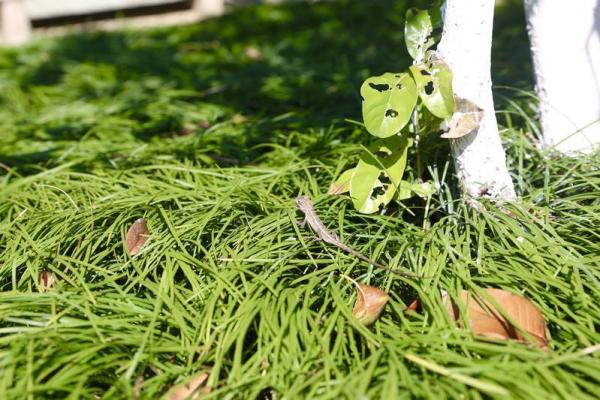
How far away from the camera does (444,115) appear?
197cm

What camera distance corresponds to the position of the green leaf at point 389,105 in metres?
2.00

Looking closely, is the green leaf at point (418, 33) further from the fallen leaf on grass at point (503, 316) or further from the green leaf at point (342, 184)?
the fallen leaf on grass at point (503, 316)

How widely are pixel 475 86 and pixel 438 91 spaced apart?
6.7 inches

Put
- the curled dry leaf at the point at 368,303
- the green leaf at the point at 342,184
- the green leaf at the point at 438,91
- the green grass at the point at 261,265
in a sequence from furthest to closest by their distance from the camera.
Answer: the green leaf at the point at 342,184 → the green leaf at the point at 438,91 → the curled dry leaf at the point at 368,303 → the green grass at the point at 261,265

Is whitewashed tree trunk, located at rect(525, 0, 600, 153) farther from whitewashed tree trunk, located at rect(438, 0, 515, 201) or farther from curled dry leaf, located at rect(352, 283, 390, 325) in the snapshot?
curled dry leaf, located at rect(352, 283, 390, 325)

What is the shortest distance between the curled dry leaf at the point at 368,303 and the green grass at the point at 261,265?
0.04m

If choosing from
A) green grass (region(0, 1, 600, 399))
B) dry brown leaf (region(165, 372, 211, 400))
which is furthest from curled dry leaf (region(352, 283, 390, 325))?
dry brown leaf (region(165, 372, 211, 400))

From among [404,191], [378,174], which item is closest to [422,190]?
[404,191]

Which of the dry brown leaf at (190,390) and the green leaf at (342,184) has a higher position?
the green leaf at (342,184)

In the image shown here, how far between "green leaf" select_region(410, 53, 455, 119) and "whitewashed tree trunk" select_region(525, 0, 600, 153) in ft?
2.04

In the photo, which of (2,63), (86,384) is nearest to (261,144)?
(86,384)

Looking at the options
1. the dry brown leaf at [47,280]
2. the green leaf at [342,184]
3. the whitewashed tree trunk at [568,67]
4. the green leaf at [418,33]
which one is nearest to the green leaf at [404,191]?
the green leaf at [342,184]

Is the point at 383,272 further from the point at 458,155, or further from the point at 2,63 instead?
the point at 2,63

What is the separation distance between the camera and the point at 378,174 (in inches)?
84.0
